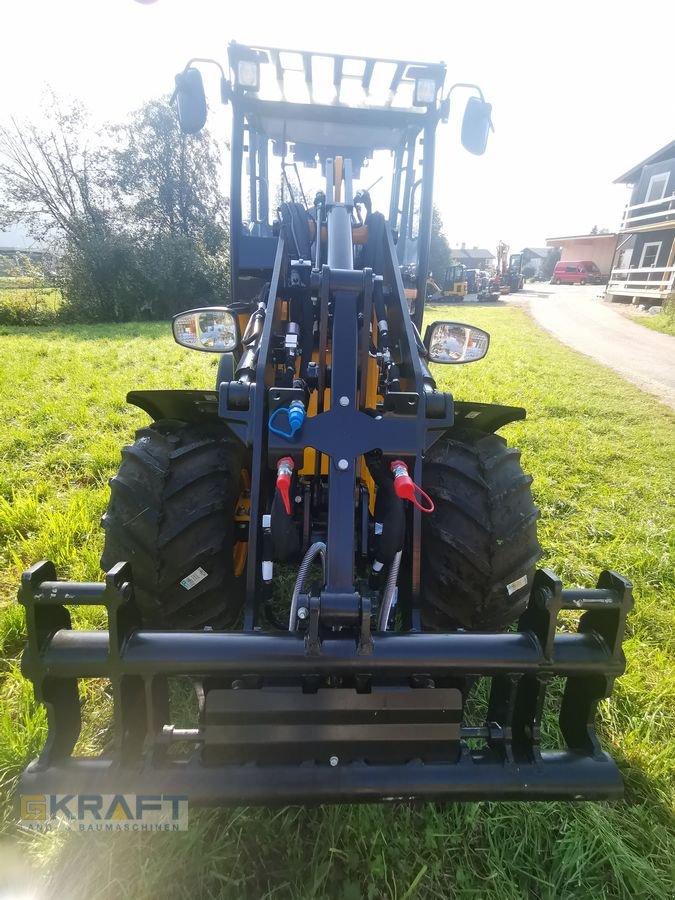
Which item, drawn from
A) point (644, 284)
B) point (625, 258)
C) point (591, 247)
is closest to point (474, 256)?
point (591, 247)

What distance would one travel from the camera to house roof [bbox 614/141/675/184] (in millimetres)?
26344

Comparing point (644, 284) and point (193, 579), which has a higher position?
point (644, 284)

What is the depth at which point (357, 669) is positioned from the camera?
1444 millimetres

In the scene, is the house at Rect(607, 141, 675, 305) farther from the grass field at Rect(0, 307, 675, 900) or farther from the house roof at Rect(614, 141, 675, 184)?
the grass field at Rect(0, 307, 675, 900)

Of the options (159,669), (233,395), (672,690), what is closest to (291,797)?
(159,669)

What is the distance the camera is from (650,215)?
25406 mm

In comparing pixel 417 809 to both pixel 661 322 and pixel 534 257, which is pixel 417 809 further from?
pixel 534 257

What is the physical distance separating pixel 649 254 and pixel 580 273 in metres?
17.2

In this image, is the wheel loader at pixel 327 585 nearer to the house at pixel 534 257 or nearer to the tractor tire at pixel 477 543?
the tractor tire at pixel 477 543

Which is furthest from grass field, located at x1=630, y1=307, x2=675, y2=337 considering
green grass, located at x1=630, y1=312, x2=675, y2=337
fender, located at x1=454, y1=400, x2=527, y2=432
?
fender, located at x1=454, y1=400, x2=527, y2=432

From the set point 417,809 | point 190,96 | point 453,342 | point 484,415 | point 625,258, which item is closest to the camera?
point 417,809

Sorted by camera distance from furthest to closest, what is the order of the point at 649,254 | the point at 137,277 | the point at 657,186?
1. the point at 657,186
2. the point at 649,254
3. the point at 137,277

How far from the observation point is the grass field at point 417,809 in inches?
A: 63.3

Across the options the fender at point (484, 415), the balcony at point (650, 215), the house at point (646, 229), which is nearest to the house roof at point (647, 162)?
the house at point (646, 229)
